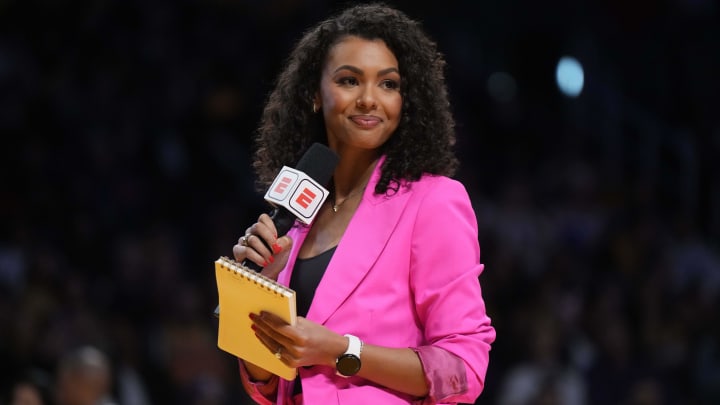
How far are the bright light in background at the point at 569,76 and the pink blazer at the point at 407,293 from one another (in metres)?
7.46

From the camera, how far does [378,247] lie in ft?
7.23

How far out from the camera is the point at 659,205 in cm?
820

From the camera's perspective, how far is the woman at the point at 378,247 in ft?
6.98

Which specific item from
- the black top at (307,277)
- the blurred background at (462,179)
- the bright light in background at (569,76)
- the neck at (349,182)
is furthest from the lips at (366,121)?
the bright light in background at (569,76)

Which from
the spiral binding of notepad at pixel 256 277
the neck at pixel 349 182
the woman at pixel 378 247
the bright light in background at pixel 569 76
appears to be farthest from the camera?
the bright light in background at pixel 569 76

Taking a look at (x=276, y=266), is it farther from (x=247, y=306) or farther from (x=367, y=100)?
(x=367, y=100)

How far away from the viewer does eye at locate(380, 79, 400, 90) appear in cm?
232

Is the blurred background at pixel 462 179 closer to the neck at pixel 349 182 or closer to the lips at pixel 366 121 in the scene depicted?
Answer: the neck at pixel 349 182

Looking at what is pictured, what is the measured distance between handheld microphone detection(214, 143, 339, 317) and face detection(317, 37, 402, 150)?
111 mm

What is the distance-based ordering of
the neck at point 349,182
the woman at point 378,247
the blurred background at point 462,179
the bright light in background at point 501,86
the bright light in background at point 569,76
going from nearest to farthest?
1. the woman at point 378,247
2. the neck at point 349,182
3. the blurred background at point 462,179
4. the bright light in background at point 569,76
5. the bright light in background at point 501,86

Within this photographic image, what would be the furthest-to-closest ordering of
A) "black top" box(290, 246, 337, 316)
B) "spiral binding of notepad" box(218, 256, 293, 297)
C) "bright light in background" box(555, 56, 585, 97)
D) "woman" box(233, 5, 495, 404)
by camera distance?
"bright light in background" box(555, 56, 585, 97), "black top" box(290, 246, 337, 316), "woman" box(233, 5, 495, 404), "spiral binding of notepad" box(218, 256, 293, 297)

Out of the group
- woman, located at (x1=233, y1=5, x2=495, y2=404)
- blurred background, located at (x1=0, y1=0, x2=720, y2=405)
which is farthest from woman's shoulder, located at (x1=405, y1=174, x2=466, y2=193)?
blurred background, located at (x1=0, y1=0, x2=720, y2=405)

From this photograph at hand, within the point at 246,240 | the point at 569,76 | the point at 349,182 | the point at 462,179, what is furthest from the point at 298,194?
the point at 569,76

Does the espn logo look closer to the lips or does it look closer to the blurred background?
the lips
